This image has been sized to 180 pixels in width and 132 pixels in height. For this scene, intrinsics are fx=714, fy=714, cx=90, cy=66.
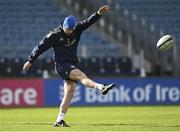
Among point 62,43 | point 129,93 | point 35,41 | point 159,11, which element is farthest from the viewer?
point 159,11

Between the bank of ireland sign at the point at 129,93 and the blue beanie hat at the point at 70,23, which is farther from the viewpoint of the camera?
the bank of ireland sign at the point at 129,93

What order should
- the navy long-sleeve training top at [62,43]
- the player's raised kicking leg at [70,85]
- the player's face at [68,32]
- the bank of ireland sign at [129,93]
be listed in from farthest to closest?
the bank of ireland sign at [129,93] → the navy long-sleeve training top at [62,43] → the player's face at [68,32] → the player's raised kicking leg at [70,85]

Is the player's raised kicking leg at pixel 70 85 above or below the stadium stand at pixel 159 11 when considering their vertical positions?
below

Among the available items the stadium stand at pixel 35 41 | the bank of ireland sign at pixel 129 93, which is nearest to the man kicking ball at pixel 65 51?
the bank of ireland sign at pixel 129 93

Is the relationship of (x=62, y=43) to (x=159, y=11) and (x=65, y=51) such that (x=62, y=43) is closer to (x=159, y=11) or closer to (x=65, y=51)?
(x=65, y=51)

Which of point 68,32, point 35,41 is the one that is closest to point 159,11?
point 35,41

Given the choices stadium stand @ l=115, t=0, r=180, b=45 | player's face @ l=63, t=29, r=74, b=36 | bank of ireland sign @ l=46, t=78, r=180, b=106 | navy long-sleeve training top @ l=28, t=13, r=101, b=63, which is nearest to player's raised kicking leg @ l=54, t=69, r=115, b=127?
navy long-sleeve training top @ l=28, t=13, r=101, b=63

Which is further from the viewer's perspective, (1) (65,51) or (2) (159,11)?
A: (2) (159,11)

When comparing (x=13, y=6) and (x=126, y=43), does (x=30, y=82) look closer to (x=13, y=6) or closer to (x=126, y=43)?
(x=126, y=43)

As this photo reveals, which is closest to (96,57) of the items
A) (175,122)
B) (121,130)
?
(175,122)

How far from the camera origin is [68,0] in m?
32.3

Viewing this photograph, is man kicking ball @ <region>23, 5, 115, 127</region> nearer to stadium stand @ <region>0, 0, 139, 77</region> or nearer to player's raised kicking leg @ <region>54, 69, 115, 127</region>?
player's raised kicking leg @ <region>54, 69, 115, 127</region>

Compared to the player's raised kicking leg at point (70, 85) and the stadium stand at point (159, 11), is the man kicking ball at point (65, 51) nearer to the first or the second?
the player's raised kicking leg at point (70, 85)

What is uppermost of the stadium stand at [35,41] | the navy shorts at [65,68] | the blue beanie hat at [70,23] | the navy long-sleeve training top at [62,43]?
the stadium stand at [35,41]
